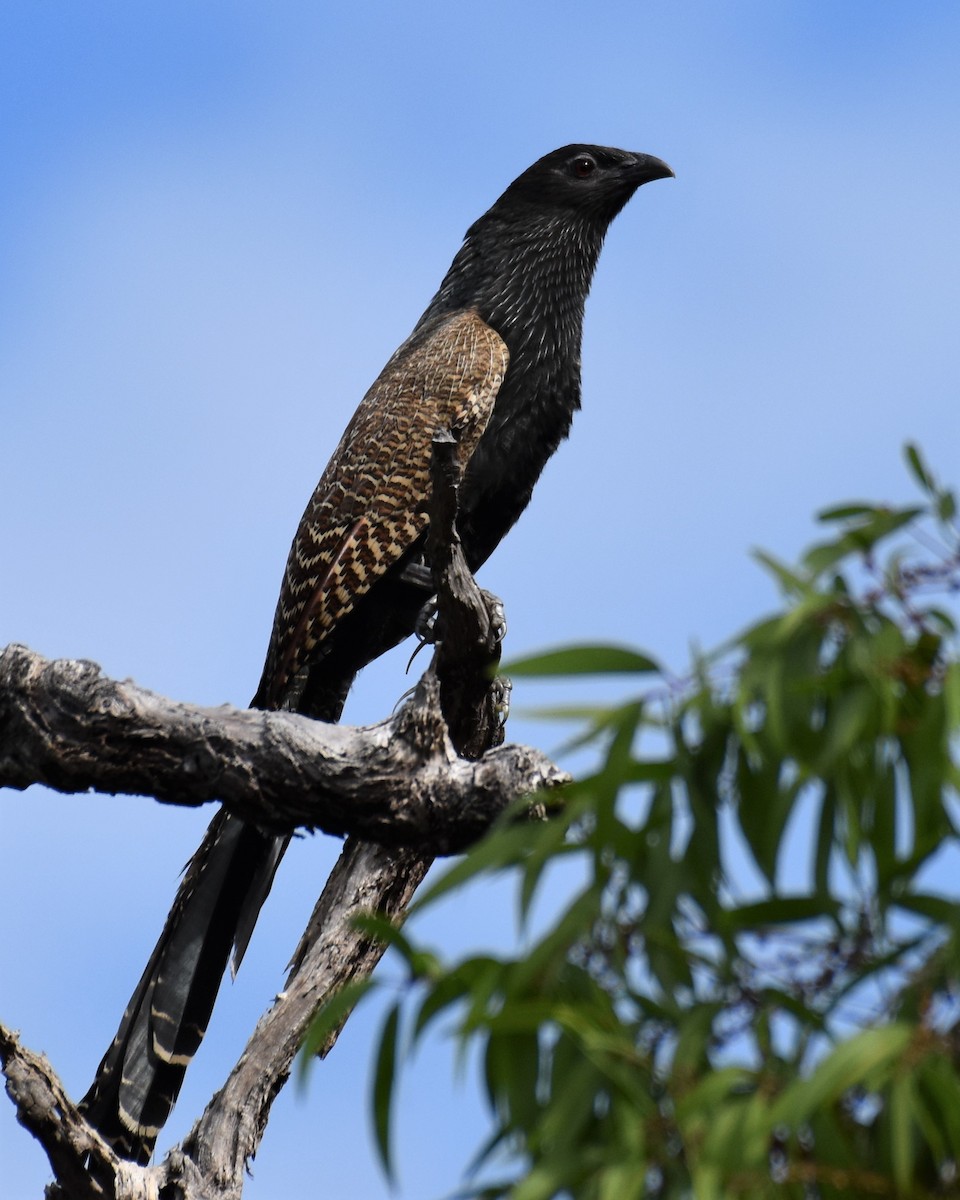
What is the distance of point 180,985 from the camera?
4934 millimetres

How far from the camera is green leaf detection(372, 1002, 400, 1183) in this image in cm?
208

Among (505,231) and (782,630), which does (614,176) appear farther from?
(782,630)

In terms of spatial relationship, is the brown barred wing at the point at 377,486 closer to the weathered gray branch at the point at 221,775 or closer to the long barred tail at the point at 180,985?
the long barred tail at the point at 180,985

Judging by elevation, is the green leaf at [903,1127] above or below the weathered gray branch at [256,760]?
below

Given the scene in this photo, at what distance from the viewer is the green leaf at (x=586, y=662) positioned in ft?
6.65

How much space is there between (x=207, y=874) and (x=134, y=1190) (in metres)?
1.13

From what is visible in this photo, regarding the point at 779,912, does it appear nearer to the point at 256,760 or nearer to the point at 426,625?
the point at 256,760

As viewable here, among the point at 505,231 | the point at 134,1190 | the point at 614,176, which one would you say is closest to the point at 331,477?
the point at 505,231

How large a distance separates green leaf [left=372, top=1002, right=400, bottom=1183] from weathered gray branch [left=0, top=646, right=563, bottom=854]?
200cm

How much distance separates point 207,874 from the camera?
513 centimetres

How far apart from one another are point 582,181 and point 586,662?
608 cm

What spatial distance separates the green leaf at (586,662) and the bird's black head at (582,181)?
5.89 metres

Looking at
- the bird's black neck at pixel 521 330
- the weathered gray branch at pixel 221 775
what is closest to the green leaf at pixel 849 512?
the weathered gray branch at pixel 221 775

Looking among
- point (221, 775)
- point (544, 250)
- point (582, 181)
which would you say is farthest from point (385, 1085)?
point (582, 181)
